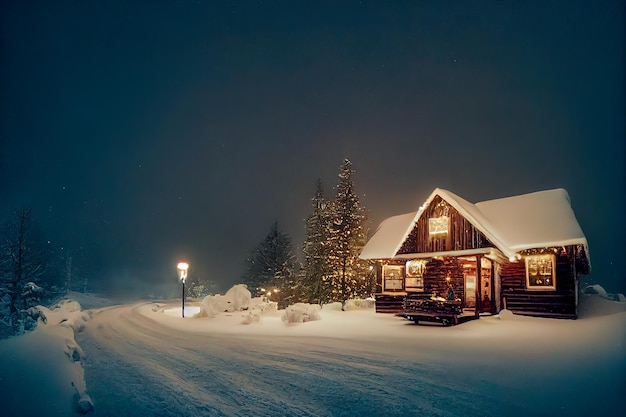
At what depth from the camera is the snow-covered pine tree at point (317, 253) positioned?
32.2 metres

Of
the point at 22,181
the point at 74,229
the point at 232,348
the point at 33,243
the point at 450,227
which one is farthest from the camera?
the point at 22,181

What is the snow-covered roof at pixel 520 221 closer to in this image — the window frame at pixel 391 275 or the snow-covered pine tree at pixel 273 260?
the window frame at pixel 391 275

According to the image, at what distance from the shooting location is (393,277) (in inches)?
1048

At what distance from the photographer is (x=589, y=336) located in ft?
41.6

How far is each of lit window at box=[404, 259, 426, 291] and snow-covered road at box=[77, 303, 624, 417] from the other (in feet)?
35.6

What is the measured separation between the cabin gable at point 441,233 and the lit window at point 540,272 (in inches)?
124

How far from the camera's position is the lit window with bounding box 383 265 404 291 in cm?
2633

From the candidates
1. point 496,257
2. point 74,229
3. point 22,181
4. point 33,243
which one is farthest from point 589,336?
point 22,181

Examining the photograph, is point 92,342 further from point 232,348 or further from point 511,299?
point 511,299

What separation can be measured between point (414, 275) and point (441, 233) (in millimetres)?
3904

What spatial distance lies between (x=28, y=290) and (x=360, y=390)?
22287 mm

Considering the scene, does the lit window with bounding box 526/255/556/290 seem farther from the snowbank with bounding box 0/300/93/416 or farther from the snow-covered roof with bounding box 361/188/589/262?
the snowbank with bounding box 0/300/93/416

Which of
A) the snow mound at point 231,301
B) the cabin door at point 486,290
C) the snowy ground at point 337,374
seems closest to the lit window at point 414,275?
the cabin door at point 486,290

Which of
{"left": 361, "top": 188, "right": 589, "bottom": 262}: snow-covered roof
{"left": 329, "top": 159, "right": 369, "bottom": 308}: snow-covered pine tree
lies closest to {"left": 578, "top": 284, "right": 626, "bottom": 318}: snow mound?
{"left": 361, "top": 188, "right": 589, "bottom": 262}: snow-covered roof
